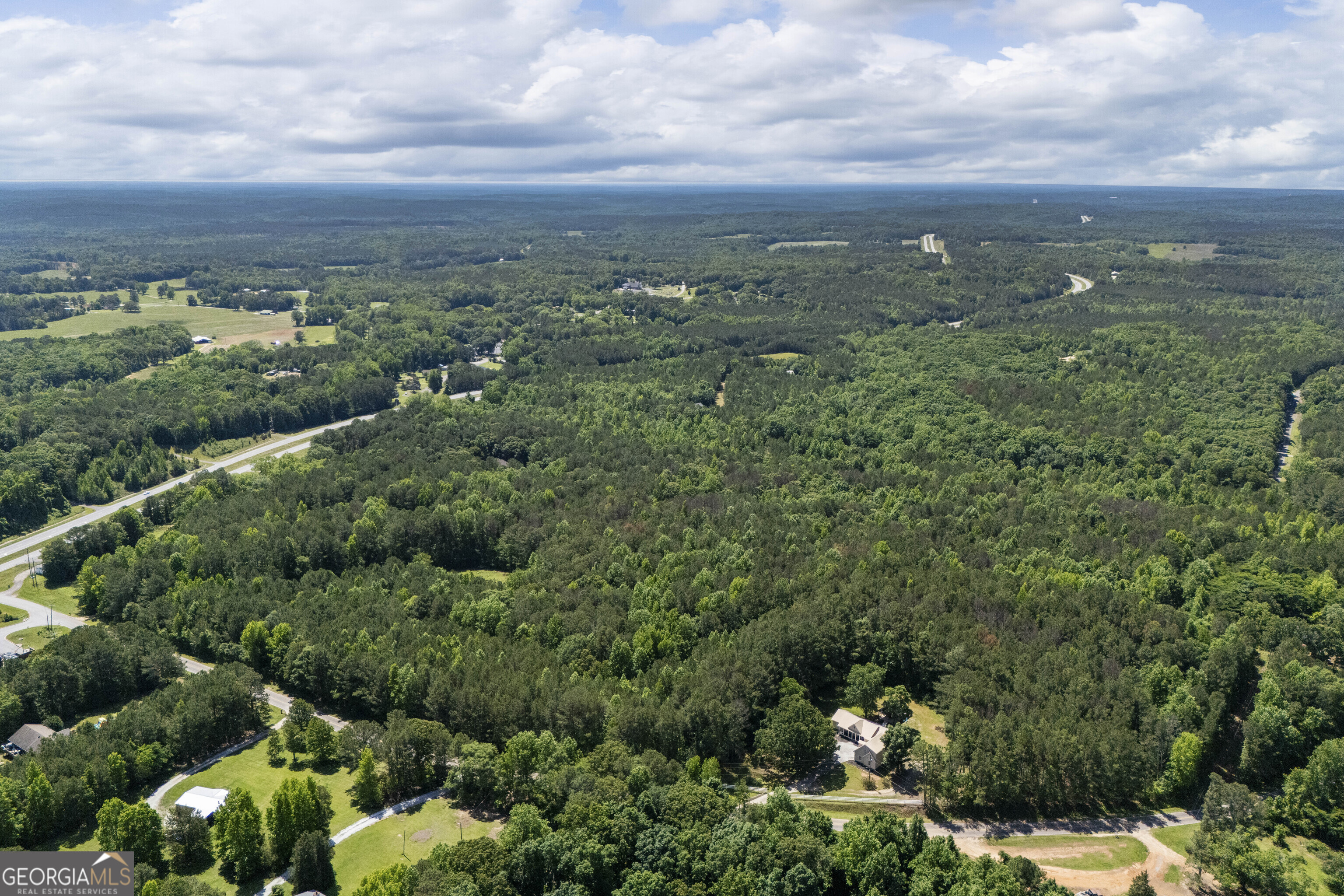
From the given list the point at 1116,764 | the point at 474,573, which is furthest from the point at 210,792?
the point at 1116,764

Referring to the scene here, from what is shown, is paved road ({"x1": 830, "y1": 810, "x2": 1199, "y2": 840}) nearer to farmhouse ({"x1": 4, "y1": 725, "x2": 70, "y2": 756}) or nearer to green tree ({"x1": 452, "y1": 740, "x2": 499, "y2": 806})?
green tree ({"x1": 452, "y1": 740, "x2": 499, "y2": 806})

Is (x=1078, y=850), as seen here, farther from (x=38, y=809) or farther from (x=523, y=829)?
(x=38, y=809)

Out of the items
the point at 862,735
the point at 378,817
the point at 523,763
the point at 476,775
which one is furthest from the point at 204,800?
the point at 862,735

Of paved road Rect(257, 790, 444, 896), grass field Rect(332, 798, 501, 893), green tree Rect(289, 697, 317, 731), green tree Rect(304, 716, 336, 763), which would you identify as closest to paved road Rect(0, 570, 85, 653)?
green tree Rect(289, 697, 317, 731)

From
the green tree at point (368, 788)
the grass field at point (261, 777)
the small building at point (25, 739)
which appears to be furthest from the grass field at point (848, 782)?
the small building at point (25, 739)

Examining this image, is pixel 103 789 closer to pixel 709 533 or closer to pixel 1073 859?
pixel 709 533
